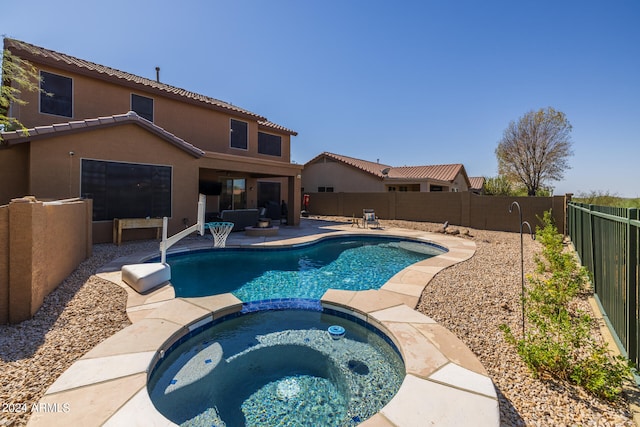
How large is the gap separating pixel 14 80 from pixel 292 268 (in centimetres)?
1035

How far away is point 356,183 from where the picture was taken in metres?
24.2

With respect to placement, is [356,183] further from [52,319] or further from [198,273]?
[52,319]

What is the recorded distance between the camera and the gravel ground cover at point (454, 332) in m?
2.51

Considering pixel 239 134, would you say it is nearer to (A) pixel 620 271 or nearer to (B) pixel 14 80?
(B) pixel 14 80

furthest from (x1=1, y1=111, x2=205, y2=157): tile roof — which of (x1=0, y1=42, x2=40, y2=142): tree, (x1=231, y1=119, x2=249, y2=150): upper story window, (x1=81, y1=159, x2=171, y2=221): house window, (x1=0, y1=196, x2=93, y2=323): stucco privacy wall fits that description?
(x1=0, y1=196, x2=93, y2=323): stucco privacy wall

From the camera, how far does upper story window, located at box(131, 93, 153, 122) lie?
39.3ft

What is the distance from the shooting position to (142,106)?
12180 millimetres

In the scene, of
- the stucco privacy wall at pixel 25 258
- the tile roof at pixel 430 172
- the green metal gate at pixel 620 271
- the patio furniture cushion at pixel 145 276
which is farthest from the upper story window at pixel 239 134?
→ the green metal gate at pixel 620 271

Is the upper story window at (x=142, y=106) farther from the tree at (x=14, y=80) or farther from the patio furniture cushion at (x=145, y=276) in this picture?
the patio furniture cushion at (x=145, y=276)

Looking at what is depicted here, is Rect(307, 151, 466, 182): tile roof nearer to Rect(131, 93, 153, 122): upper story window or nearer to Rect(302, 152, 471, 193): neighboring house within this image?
Rect(302, 152, 471, 193): neighboring house

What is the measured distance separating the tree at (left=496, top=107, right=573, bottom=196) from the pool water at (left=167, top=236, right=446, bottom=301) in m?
24.3

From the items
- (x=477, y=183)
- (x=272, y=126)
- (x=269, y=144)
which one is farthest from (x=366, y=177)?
(x=477, y=183)

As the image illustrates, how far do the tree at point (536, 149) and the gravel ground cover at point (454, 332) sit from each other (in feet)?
90.9

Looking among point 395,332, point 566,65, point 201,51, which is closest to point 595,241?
point 395,332
